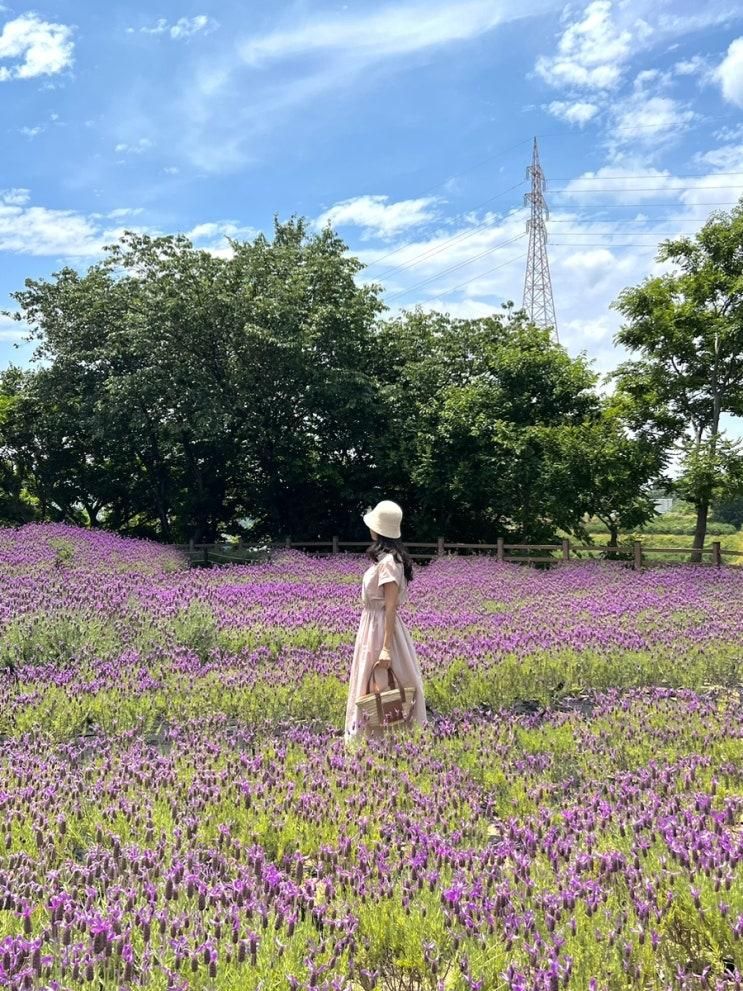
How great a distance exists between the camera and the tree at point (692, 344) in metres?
21.8

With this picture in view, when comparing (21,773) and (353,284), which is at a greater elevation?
(353,284)

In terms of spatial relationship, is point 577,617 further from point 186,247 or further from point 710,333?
point 186,247

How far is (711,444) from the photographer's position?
2152 centimetres

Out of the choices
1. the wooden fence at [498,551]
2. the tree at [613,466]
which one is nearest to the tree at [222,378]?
the wooden fence at [498,551]

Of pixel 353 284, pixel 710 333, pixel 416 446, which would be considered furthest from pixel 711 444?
pixel 353 284

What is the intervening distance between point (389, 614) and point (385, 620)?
122mm

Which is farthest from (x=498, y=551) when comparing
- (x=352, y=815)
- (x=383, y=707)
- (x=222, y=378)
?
(x=352, y=815)

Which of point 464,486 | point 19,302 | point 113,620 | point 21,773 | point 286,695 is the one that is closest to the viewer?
point 21,773

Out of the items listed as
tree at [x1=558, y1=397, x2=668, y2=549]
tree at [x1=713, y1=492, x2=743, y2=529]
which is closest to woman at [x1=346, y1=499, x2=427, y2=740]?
tree at [x1=558, y1=397, x2=668, y2=549]

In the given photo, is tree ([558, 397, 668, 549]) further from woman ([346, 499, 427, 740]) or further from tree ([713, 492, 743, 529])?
tree ([713, 492, 743, 529])

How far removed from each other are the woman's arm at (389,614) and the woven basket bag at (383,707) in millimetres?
117

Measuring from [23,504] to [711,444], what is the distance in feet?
86.2

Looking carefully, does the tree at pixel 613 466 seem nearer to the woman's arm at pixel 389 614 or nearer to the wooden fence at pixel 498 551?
the wooden fence at pixel 498 551

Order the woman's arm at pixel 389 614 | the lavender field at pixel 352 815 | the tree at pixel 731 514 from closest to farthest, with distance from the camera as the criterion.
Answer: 1. the lavender field at pixel 352 815
2. the woman's arm at pixel 389 614
3. the tree at pixel 731 514
